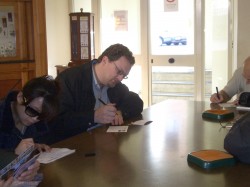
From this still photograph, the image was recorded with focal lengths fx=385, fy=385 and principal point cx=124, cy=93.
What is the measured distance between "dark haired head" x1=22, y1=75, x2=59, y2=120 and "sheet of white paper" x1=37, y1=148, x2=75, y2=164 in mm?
174

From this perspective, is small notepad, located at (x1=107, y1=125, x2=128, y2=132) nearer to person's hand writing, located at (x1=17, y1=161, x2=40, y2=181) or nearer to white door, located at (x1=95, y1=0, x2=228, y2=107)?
person's hand writing, located at (x1=17, y1=161, x2=40, y2=181)

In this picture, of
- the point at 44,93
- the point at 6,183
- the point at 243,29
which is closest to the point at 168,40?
the point at 243,29

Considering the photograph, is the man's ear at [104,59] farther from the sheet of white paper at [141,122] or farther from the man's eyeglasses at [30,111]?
the man's eyeglasses at [30,111]

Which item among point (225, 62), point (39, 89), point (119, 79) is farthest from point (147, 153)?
point (225, 62)

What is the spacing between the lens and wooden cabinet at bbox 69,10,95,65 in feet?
17.4

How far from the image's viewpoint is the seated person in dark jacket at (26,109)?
1796mm

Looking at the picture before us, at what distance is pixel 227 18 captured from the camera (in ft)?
16.3

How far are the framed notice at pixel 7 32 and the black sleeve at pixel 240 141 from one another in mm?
3783

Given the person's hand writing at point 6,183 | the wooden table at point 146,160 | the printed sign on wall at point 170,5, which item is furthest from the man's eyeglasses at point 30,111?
the printed sign on wall at point 170,5

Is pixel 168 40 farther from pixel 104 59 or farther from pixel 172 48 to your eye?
pixel 104 59

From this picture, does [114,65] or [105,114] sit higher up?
[114,65]

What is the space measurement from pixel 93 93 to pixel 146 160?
101 centimetres

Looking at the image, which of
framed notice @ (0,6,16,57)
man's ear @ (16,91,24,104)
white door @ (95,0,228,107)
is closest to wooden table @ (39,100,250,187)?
man's ear @ (16,91,24,104)

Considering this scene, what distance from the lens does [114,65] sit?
257cm
